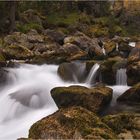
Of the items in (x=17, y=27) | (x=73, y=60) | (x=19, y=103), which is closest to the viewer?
(x=19, y=103)

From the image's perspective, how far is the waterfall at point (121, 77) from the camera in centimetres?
1942

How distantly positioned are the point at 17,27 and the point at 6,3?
2.62 meters

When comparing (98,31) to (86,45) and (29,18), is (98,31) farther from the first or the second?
(86,45)

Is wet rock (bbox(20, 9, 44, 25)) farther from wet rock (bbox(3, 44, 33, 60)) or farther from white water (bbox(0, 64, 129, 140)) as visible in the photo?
white water (bbox(0, 64, 129, 140))

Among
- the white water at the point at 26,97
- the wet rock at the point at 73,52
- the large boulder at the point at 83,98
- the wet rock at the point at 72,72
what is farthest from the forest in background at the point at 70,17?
the large boulder at the point at 83,98

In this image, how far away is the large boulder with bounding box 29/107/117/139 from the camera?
9.23 m

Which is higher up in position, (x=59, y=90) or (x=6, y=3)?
(x=6, y=3)

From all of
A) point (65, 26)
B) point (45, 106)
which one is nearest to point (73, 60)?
point (45, 106)

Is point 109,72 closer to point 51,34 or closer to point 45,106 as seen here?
point 45,106

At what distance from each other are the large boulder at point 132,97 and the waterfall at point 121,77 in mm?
3153

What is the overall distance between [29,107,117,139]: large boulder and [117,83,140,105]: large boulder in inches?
232

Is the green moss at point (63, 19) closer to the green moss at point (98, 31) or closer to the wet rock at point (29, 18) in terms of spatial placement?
the wet rock at point (29, 18)

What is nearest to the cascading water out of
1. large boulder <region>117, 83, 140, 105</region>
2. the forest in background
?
large boulder <region>117, 83, 140, 105</region>

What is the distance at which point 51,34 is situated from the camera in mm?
33938
